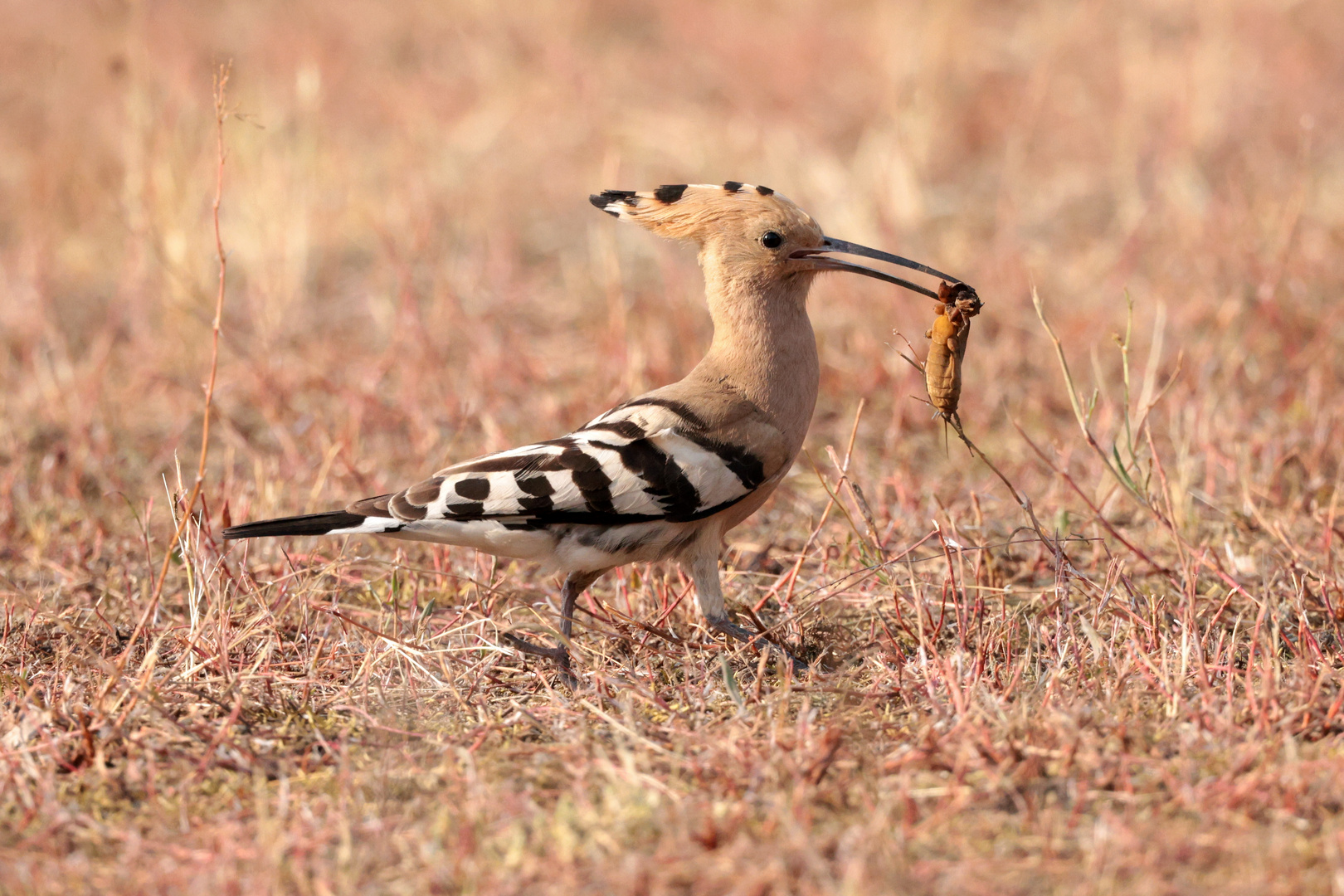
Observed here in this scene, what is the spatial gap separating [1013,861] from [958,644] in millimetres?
700

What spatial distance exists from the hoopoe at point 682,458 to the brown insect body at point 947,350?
3.0 inches

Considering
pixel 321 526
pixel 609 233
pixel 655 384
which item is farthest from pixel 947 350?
pixel 609 233

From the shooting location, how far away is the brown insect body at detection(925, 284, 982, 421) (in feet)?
8.47

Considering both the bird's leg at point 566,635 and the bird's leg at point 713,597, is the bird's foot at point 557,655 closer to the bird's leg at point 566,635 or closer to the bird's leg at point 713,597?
the bird's leg at point 566,635

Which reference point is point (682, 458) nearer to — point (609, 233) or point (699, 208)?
point (699, 208)

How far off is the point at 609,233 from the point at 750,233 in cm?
178

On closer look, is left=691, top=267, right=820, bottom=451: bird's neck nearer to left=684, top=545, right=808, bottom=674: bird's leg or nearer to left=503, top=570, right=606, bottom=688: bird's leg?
left=684, top=545, right=808, bottom=674: bird's leg

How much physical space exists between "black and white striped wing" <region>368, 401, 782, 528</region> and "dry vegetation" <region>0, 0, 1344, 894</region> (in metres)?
0.22

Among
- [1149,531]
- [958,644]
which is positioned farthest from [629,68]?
[958,644]

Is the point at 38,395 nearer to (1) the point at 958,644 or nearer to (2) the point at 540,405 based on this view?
(2) the point at 540,405

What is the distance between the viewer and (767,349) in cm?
276

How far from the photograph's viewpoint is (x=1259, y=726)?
2.08m

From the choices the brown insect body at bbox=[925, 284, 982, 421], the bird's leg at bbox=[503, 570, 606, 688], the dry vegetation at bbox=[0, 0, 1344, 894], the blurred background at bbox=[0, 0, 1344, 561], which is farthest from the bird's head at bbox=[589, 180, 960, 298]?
the blurred background at bbox=[0, 0, 1344, 561]

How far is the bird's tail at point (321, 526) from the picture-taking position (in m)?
2.46
